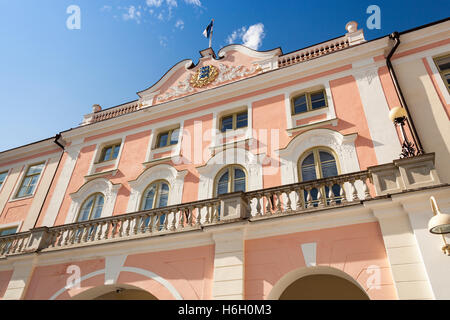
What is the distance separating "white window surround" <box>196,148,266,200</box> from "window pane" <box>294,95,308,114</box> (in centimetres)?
235

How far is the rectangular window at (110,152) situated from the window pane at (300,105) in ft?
25.8

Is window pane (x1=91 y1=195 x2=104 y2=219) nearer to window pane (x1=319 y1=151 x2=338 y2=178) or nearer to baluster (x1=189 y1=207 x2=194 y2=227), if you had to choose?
baluster (x1=189 y1=207 x2=194 y2=227)

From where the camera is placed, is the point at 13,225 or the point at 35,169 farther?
the point at 35,169

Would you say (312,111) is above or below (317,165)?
above

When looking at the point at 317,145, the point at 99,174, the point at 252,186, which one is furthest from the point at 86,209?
the point at 317,145

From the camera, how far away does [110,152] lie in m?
14.8

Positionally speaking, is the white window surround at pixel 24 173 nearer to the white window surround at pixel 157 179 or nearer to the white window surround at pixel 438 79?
the white window surround at pixel 157 179

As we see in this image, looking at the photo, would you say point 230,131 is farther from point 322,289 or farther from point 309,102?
point 322,289

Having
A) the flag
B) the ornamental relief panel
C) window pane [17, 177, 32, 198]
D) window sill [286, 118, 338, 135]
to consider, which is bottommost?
window sill [286, 118, 338, 135]

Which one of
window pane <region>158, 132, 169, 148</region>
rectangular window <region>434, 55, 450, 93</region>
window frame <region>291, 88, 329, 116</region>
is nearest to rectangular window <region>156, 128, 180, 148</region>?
window pane <region>158, 132, 169, 148</region>

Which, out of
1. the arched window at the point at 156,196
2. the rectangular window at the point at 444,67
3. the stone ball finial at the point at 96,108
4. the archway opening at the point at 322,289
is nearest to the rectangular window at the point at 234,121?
the arched window at the point at 156,196

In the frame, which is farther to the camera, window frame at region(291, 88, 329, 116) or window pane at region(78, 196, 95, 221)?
window pane at region(78, 196, 95, 221)

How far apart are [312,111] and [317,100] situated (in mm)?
726

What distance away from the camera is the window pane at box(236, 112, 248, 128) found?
12.6 meters
